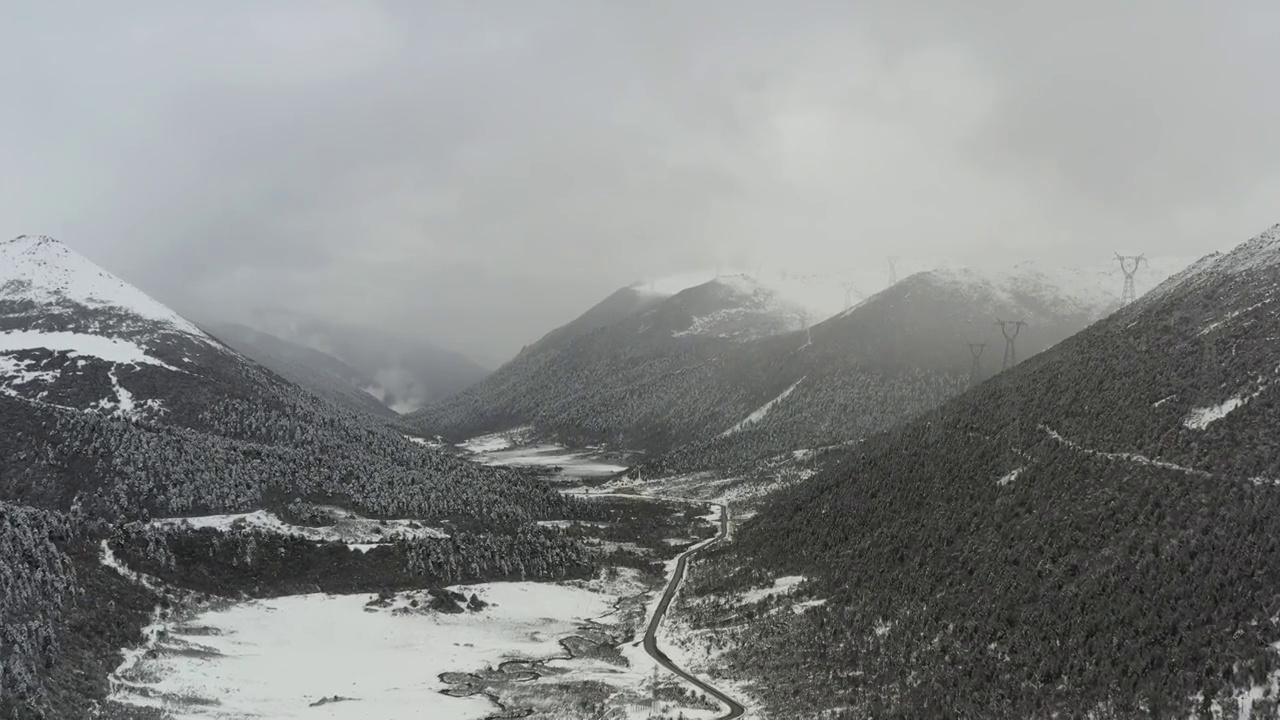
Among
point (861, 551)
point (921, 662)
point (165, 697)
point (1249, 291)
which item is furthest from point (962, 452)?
point (165, 697)

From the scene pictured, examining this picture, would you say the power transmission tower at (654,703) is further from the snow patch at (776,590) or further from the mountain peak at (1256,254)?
the mountain peak at (1256,254)

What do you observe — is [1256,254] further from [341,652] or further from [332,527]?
[332,527]

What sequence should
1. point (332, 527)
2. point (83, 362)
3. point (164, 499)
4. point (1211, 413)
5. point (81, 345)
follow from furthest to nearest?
point (81, 345), point (83, 362), point (332, 527), point (164, 499), point (1211, 413)

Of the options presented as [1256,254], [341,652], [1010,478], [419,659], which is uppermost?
[1256,254]

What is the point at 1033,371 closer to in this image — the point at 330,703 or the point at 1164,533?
the point at 1164,533

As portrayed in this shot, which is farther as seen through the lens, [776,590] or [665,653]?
[776,590]

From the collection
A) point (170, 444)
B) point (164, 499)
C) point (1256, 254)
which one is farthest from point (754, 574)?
point (170, 444)

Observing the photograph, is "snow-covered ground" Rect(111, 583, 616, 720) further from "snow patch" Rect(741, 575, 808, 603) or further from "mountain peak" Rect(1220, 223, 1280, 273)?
"mountain peak" Rect(1220, 223, 1280, 273)

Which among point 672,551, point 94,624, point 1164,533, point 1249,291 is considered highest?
point 1249,291
